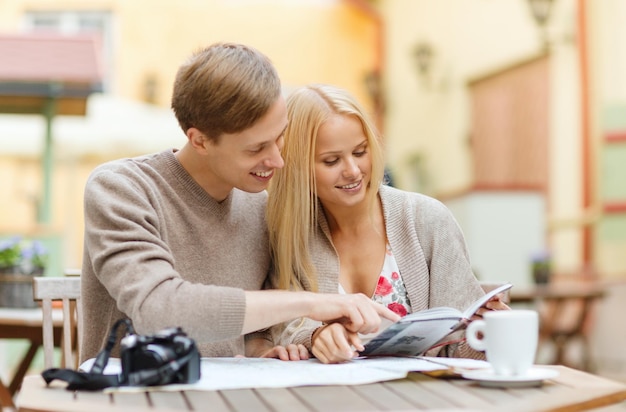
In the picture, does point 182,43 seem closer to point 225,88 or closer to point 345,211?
point 345,211

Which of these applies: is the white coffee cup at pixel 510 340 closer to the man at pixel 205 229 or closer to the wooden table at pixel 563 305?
the man at pixel 205 229

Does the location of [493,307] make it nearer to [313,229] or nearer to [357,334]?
[357,334]

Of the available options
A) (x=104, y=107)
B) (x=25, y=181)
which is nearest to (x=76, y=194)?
(x=25, y=181)

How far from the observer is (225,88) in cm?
215

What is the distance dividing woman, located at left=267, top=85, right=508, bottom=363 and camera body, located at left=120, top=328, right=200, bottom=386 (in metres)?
0.62

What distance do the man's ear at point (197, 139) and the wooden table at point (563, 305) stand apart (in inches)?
178

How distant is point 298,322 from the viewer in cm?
241

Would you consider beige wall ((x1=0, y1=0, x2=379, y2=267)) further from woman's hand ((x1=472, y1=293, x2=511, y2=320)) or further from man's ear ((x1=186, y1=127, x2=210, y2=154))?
woman's hand ((x1=472, y1=293, x2=511, y2=320))

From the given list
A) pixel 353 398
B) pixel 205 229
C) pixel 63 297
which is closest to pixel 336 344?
pixel 353 398

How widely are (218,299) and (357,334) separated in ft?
0.97

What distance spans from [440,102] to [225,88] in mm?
10091

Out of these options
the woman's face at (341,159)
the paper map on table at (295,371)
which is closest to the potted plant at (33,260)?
the woman's face at (341,159)

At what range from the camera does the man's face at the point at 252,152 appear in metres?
2.20

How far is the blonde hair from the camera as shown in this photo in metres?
2.47
